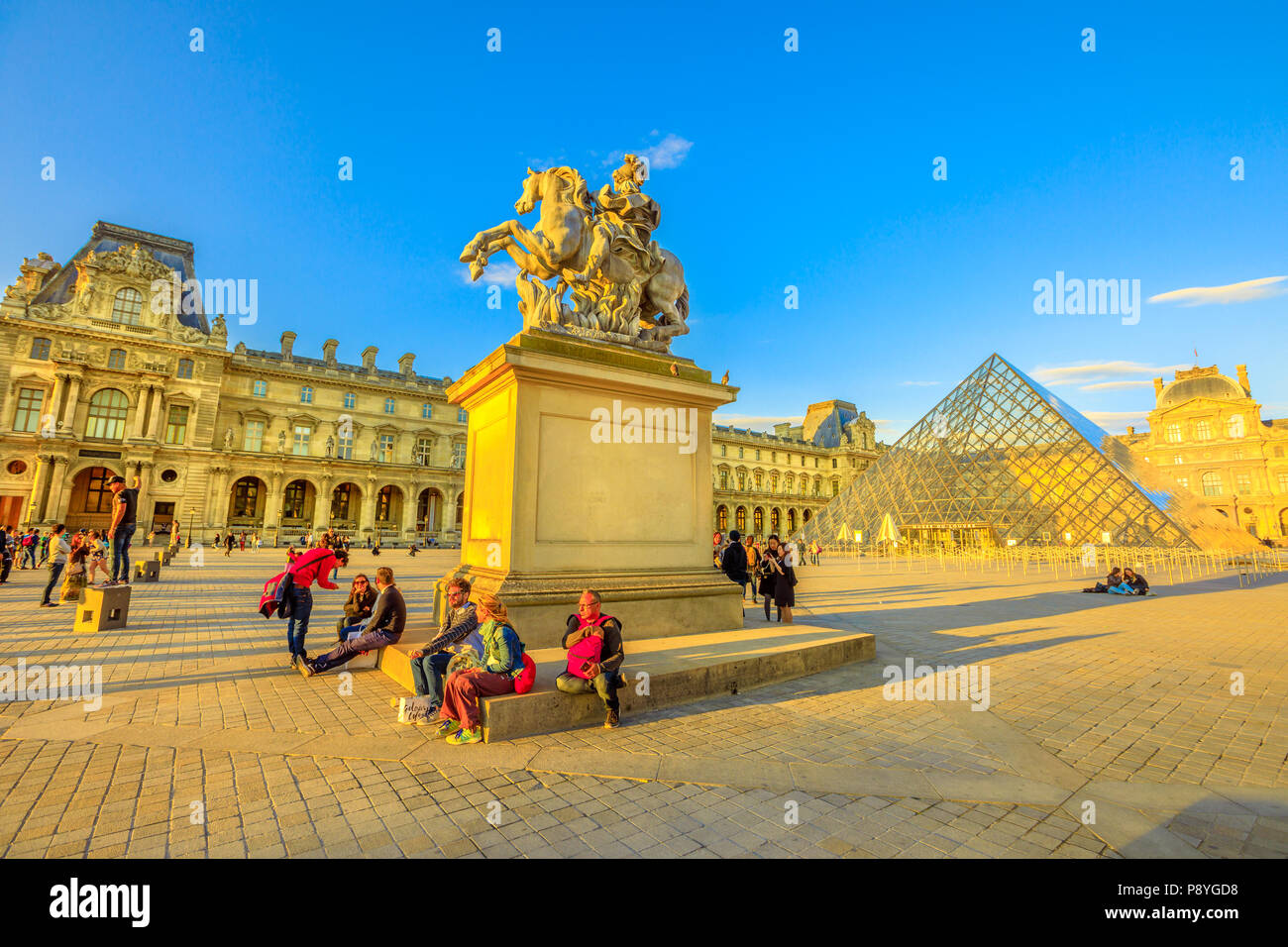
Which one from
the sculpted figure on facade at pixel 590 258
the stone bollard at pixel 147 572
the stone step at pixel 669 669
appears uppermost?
the sculpted figure on facade at pixel 590 258

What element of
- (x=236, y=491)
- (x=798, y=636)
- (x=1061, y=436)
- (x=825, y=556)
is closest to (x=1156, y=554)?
(x=1061, y=436)

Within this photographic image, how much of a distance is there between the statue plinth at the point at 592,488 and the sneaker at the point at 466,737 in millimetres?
1534

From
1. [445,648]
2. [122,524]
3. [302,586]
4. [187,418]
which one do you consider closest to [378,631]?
[302,586]

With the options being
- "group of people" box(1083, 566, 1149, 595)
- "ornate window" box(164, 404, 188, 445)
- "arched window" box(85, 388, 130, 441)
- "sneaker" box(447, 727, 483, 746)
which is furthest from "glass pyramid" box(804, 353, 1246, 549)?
"arched window" box(85, 388, 130, 441)

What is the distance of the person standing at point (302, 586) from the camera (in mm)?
6031

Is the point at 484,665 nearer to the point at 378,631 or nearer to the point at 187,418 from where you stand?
the point at 378,631

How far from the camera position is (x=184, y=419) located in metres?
40.0

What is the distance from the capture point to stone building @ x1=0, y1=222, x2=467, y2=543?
3581 cm

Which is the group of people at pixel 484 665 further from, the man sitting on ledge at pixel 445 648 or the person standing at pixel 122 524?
the person standing at pixel 122 524

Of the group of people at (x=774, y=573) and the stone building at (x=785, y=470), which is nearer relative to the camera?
the group of people at (x=774, y=573)

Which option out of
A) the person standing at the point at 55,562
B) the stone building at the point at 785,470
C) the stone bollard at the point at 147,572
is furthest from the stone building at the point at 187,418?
the stone building at the point at 785,470
